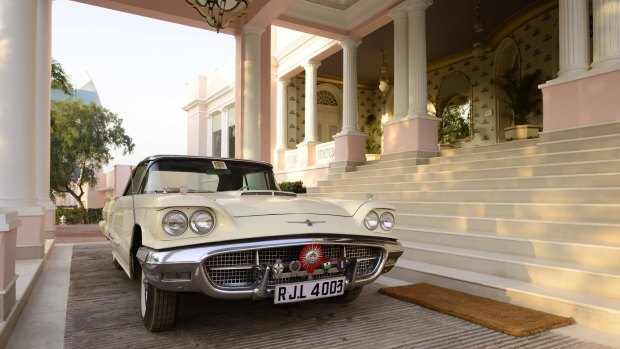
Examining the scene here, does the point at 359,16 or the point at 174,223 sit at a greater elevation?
the point at 359,16

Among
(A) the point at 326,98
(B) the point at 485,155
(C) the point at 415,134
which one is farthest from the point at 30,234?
(A) the point at 326,98

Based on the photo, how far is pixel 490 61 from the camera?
42.2ft

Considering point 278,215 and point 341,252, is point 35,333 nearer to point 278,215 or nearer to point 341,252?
point 278,215

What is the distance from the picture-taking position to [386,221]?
301 cm

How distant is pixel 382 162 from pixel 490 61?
6409 mm

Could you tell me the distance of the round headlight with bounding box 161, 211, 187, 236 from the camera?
7.61 ft

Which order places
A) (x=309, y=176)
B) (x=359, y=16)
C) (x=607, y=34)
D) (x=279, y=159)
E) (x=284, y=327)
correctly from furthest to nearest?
(x=279, y=159), (x=309, y=176), (x=359, y=16), (x=607, y=34), (x=284, y=327)

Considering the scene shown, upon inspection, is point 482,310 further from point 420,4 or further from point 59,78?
point 59,78

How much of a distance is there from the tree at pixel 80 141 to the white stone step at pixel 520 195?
59.4 feet

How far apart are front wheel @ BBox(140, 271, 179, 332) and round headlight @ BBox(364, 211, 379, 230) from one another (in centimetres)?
137

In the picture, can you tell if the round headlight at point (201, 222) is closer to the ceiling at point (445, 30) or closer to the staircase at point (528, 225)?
the staircase at point (528, 225)

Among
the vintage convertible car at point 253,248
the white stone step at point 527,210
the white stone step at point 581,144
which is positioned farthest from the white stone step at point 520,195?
the white stone step at point 581,144

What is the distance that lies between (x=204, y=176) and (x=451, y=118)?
40.9ft

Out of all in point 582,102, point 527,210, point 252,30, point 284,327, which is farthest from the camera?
point 252,30
